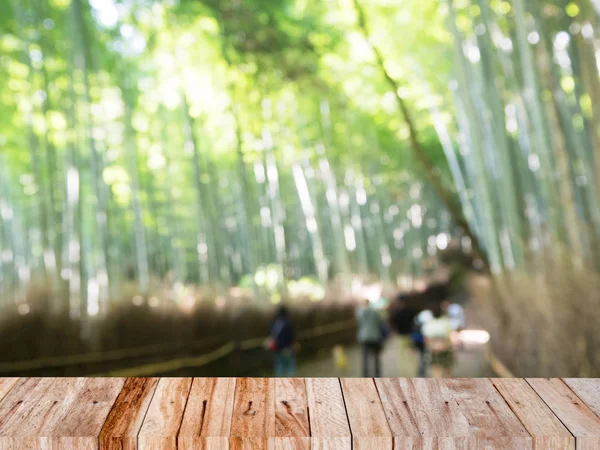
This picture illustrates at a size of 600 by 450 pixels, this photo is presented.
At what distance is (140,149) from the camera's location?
9.46ft

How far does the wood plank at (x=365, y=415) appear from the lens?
0.91 metres

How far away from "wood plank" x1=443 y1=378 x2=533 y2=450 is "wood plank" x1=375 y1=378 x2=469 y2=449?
13 mm

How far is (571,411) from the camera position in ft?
3.33

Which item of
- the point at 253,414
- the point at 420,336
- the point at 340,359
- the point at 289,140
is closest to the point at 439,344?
the point at 420,336

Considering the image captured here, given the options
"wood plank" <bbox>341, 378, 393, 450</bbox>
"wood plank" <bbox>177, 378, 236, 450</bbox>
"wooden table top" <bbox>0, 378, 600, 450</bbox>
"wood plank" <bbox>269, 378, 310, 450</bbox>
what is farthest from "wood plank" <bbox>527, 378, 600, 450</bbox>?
"wood plank" <bbox>177, 378, 236, 450</bbox>

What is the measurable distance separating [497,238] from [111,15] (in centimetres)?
202

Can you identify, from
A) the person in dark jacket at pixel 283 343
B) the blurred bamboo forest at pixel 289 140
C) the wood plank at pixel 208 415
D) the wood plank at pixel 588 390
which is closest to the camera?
the wood plank at pixel 208 415

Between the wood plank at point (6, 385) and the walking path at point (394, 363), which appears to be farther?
the walking path at point (394, 363)

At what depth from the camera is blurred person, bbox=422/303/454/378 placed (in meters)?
2.92

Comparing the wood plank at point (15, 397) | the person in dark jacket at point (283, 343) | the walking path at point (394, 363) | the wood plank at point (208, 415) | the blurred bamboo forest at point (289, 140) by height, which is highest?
the blurred bamboo forest at point (289, 140)

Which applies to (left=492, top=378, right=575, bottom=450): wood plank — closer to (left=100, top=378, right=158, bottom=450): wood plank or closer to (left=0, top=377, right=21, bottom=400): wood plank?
(left=100, top=378, right=158, bottom=450): wood plank

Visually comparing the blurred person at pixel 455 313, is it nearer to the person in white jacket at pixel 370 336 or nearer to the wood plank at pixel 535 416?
the person in white jacket at pixel 370 336

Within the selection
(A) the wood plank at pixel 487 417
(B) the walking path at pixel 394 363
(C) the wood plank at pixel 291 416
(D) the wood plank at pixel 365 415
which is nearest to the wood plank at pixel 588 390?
(A) the wood plank at pixel 487 417

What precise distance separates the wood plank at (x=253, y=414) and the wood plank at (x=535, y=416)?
14.8 inches
